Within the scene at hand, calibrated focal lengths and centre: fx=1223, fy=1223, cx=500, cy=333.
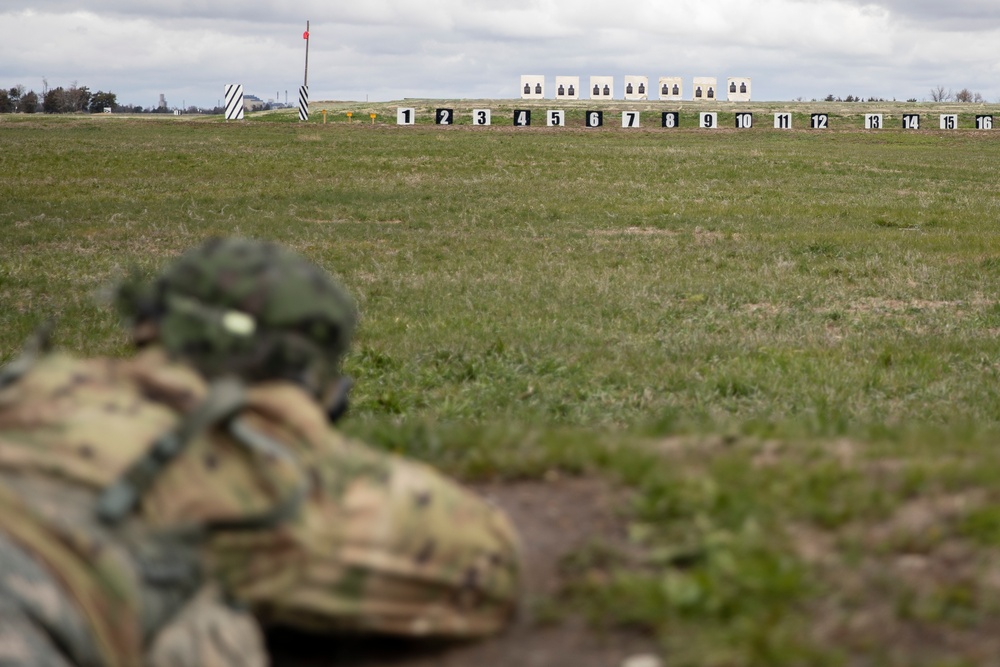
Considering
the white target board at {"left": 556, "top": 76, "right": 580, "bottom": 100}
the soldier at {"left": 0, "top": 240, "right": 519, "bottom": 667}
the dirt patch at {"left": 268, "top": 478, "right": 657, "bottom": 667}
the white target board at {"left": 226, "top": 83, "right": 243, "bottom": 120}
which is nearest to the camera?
the soldier at {"left": 0, "top": 240, "right": 519, "bottom": 667}

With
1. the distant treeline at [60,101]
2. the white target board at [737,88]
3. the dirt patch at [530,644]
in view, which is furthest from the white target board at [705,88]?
the dirt patch at [530,644]

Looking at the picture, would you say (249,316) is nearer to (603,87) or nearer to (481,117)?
(481,117)

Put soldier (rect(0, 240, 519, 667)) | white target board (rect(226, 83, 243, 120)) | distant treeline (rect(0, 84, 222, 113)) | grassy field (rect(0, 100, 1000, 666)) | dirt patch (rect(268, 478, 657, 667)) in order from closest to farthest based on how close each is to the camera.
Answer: soldier (rect(0, 240, 519, 667)) < dirt patch (rect(268, 478, 657, 667)) < grassy field (rect(0, 100, 1000, 666)) < white target board (rect(226, 83, 243, 120)) < distant treeline (rect(0, 84, 222, 113))

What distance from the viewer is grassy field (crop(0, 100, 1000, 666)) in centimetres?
409

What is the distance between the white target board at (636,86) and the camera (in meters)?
142

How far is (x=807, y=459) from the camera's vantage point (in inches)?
201

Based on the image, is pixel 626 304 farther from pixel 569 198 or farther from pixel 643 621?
pixel 569 198

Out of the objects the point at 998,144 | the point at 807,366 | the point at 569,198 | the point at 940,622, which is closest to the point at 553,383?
the point at 807,366

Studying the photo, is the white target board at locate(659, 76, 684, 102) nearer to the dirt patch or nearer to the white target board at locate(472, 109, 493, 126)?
the white target board at locate(472, 109, 493, 126)

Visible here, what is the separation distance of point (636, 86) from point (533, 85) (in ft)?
40.5

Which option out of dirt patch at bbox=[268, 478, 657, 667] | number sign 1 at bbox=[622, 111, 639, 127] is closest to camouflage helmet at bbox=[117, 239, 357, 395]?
dirt patch at bbox=[268, 478, 657, 667]

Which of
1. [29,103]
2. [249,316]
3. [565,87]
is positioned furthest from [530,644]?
[565,87]

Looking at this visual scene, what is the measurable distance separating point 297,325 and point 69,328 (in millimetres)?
8675

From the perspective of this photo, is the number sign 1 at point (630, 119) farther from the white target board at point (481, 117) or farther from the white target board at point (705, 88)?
the white target board at point (705, 88)
